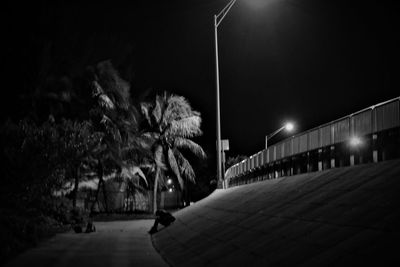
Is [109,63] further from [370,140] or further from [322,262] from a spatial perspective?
[322,262]

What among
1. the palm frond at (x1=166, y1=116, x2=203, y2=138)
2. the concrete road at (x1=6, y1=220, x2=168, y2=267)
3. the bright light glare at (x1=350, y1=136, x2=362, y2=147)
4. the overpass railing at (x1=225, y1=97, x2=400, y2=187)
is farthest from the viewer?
the palm frond at (x1=166, y1=116, x2=203, y2=138)

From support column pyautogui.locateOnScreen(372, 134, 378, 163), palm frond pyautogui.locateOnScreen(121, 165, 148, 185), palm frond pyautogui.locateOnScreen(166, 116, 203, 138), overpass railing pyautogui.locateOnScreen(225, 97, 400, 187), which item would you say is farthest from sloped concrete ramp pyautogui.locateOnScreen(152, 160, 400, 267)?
palm frond pyautogui.locateOnScreen(166, 116, 203, 138)

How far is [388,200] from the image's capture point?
840 centimetres

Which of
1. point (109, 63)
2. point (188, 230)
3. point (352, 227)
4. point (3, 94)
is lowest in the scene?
point (188, 230)

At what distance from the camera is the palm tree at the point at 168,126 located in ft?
153

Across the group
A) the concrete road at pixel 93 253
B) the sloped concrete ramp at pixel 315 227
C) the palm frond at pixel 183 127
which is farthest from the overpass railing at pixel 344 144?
the palm frond at pixel 183 127

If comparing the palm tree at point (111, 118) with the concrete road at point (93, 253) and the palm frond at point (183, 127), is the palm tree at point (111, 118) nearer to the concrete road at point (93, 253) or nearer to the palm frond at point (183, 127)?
the palm frond at point (183, 127)

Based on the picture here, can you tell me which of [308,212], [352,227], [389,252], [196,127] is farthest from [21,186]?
[196,127]

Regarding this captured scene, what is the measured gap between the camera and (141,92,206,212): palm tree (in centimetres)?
4678

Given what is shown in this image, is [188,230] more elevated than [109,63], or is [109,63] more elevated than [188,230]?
[109,63]

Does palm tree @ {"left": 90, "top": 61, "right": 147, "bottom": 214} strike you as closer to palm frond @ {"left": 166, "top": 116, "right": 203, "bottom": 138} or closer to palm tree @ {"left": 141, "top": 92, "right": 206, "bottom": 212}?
palm tree @ {"left": 141, "top": 92, "right": 206, "bottom": 212}

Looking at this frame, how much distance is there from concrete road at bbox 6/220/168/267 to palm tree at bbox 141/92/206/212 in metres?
25.2

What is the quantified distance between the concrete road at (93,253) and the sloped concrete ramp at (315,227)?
781 mm

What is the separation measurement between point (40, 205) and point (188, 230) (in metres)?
6.51
